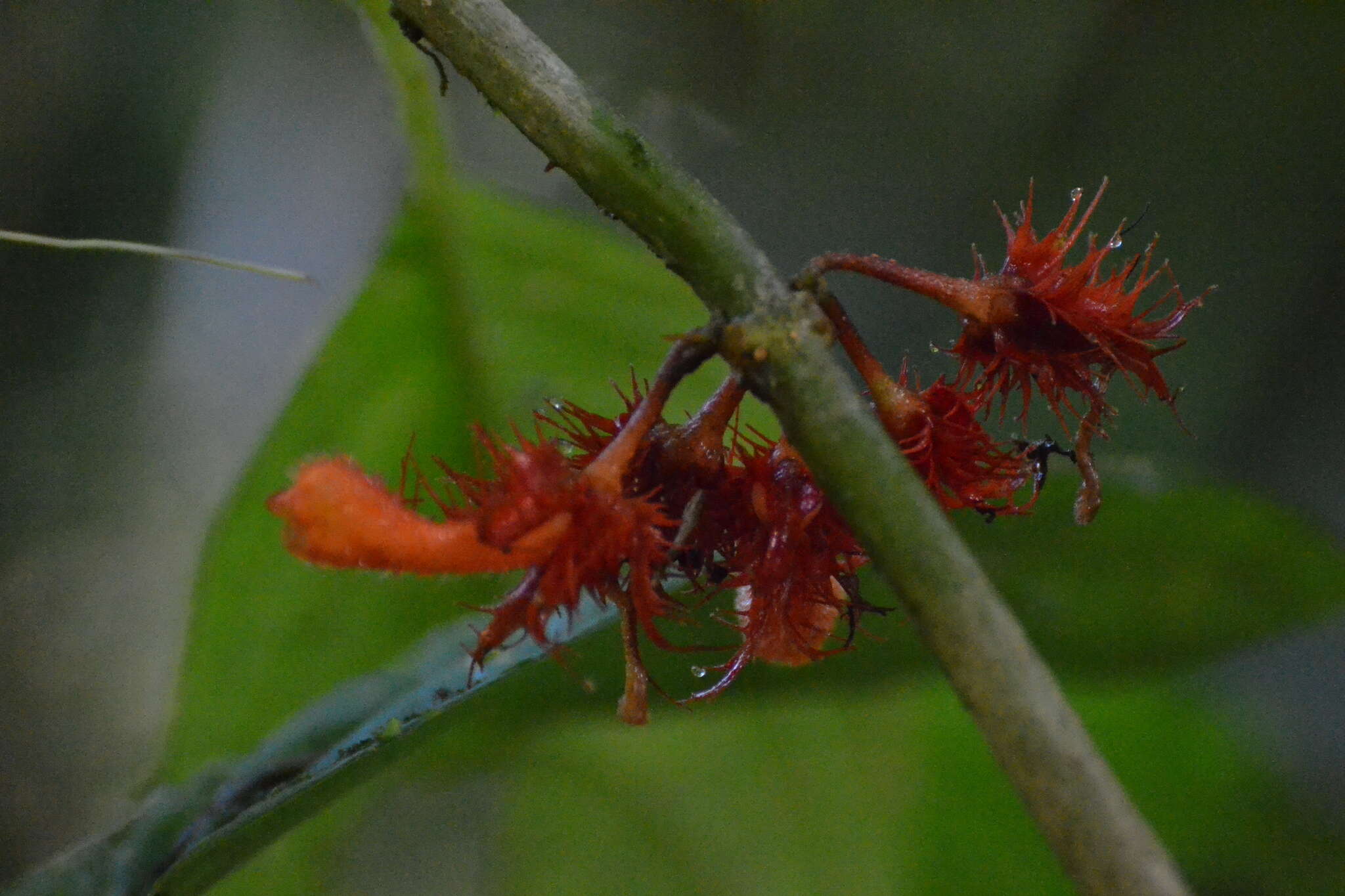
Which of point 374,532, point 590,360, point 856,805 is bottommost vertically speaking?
point 856,805

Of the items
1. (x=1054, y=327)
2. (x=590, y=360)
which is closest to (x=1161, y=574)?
(x=1054, y=327)

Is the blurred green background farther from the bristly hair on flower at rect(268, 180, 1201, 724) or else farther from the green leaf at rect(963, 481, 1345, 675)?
the bristly hair on flower at rect(268, 180, 1201, 724)

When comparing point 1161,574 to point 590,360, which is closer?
point 1161,574

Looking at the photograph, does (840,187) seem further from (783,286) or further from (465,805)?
(783,286)

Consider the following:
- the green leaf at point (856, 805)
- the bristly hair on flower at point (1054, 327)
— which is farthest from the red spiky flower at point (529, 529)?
the green leaf at point (856, 805)

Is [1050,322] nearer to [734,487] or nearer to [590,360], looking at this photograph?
[734,487]

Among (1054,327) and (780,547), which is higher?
(1054,327)

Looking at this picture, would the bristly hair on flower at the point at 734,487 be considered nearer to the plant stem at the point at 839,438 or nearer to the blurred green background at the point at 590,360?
the plant stem at the point at 839,438

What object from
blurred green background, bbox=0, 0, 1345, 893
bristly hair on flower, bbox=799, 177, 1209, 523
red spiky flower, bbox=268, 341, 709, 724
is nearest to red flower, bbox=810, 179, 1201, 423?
bristly hair on flower, bbox=799, 177, 1209, 523
